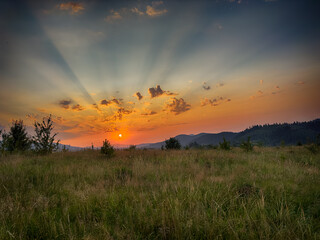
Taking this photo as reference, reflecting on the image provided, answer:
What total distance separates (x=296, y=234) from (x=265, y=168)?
5.59m

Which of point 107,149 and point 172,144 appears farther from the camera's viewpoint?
point 172,144

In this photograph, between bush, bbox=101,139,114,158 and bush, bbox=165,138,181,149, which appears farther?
bush, bbox=165,138,181,149

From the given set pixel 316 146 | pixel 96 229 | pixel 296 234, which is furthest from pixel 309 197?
pixel 316 146

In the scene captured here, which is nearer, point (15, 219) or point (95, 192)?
point (15, 219)

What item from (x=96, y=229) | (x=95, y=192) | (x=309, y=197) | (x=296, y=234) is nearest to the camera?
(x=296, y=234)

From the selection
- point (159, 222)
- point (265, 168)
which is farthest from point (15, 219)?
point (265, 168)

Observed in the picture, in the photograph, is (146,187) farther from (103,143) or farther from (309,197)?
(103,143)

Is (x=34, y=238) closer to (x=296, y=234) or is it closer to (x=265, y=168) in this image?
(x=296, y=234)

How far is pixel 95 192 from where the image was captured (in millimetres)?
4281

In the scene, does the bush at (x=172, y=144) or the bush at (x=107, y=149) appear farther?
the bush at (x=172, y=144)

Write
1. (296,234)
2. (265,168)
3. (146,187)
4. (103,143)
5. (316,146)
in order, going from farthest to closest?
(316,146)
(103,143)
(265,168)
(146,187)
(296,234)

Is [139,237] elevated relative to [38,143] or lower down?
lower down

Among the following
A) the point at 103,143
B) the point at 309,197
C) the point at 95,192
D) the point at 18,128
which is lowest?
the point at 309,197

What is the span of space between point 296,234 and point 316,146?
1693 centimetres
